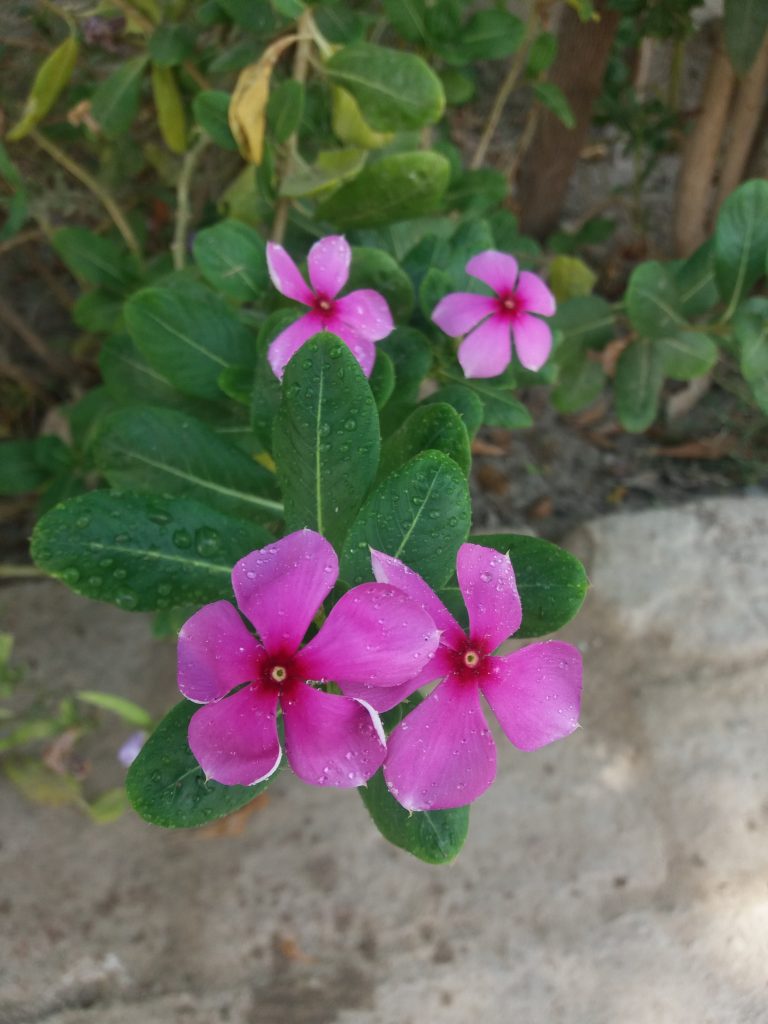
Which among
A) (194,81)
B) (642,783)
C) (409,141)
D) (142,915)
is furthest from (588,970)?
(194,81)

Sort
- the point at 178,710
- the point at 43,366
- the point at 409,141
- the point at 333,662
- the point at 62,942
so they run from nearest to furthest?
1. the point at 333,662
2. the point at 178,710
3. the point at 409,141
4. the point at 62,942
5. the point at 43,366

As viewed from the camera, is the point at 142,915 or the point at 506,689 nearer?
the point at 506,689

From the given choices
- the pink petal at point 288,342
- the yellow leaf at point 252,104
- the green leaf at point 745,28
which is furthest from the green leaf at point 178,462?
the green leaf at point 745,28

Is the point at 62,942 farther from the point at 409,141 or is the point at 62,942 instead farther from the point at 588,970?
the point at 409,141

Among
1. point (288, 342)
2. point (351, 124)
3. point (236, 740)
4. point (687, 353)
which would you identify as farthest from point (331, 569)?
point (687, 353)

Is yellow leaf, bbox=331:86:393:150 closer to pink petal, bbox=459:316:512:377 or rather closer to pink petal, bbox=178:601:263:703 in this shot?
pink petal, bbox=459:316:512:377

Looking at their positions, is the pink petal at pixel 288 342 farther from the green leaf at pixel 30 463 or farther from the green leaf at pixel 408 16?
the green leaf at pixel 30 463

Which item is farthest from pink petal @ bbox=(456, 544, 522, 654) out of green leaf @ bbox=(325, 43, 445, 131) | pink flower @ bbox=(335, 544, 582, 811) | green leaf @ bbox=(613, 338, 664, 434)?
green leaf @ bbox=(613, 338, 664, 434)
